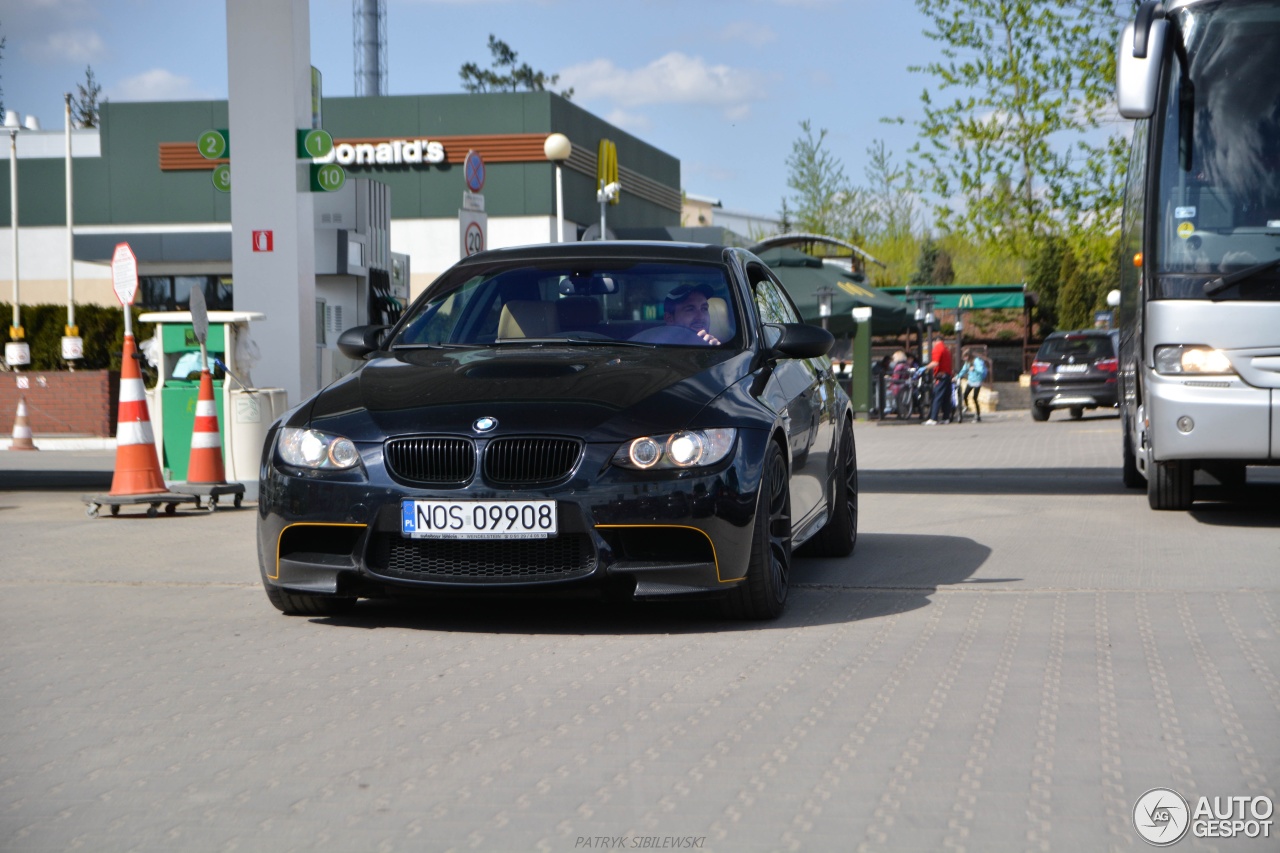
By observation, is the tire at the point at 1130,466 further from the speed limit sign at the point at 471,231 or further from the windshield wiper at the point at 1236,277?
the speed limit sign at the point at 471,231

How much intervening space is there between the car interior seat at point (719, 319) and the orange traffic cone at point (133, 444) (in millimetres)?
5372

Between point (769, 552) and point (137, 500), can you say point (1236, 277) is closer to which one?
point (769, 552)

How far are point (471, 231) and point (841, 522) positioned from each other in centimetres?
639

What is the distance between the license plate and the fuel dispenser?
646cm

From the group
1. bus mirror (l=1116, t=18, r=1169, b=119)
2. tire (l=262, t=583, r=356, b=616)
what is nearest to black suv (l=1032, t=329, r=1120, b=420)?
bus mirror (l=1116, t=18, r=1169, b=119)

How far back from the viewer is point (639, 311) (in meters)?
7.20

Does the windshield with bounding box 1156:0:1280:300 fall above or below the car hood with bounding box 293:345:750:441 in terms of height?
above

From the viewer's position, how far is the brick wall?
93.8 feet

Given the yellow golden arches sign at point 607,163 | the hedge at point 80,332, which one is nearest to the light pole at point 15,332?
the hedge at point 80,332

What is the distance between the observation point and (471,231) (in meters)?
14.0

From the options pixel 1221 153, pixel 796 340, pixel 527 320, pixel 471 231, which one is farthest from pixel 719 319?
pixel 471 231

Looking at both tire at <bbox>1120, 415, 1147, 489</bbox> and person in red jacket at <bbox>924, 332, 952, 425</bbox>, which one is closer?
tire at <bbox>1120, 415, 1147, 489</bbox>

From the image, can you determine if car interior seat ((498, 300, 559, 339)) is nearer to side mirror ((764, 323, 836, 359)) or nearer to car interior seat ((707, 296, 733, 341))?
car interior seat ((707, 296, 733, 341))

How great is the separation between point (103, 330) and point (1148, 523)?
29977mm
